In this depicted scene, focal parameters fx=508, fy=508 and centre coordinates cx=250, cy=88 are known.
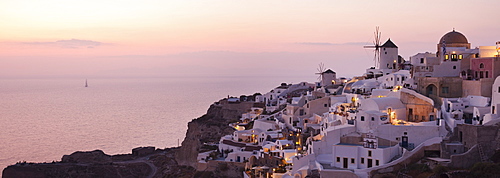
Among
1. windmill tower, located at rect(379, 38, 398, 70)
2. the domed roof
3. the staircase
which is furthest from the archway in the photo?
windmill tower, located at rect(379, 38, 398, 70)

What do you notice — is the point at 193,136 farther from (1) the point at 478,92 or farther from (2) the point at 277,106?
(1) the point at 478,92

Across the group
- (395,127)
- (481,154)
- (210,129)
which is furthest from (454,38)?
(210,129)

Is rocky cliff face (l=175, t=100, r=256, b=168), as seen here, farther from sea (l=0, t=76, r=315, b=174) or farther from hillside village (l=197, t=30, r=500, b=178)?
sea (l=0, t=76, r=315, b=174)

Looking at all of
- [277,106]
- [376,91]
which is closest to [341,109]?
[376,91]

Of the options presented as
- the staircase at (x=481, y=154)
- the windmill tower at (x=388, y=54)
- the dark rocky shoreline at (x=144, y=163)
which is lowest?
the dark rocky shoreline at (x=144, y=163)

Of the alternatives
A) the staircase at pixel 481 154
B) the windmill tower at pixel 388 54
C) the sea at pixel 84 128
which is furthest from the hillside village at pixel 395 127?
the sea at pixel 84 128

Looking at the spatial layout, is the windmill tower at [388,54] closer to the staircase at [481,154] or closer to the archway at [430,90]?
the archway at [430,90]
